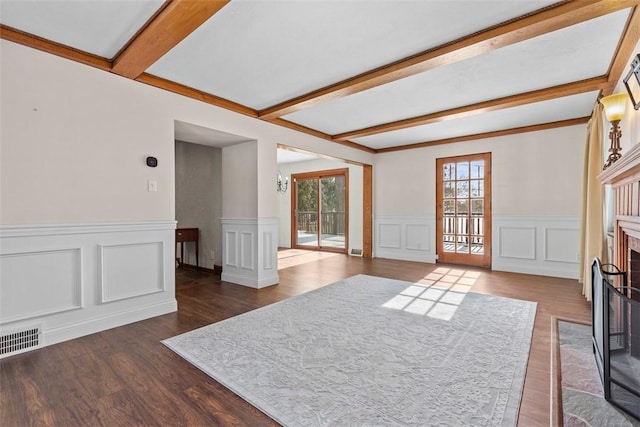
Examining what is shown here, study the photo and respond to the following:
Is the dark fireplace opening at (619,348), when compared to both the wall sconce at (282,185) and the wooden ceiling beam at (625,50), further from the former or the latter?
the wall sconce at (282,185)

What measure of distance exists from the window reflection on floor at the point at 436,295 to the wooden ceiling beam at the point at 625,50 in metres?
2.60

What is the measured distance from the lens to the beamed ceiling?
202 cm

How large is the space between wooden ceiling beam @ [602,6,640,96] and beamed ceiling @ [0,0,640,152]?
0.04 ft

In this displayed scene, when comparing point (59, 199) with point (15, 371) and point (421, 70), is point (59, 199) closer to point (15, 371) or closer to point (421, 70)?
point (15, 371)

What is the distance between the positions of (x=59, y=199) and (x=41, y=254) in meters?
0.45

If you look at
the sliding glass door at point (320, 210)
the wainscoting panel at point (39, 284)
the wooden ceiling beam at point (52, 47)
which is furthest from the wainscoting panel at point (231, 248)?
the sliding glass door at point (320, 210)

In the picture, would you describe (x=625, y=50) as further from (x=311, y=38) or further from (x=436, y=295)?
(x=436, y=295)

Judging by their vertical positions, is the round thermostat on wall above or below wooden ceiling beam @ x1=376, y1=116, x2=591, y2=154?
below

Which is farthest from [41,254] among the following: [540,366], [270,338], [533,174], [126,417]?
[533,174]

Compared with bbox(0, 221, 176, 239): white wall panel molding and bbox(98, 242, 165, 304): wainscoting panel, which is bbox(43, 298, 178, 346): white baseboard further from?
bbox(0, 221, 176, 239): white wall panel molding

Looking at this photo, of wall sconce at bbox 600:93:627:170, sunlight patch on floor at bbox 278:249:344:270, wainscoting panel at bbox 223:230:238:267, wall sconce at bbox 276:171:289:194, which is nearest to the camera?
wall sconce at bbox 600:93:627:170

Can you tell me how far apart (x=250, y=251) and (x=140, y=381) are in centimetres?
244

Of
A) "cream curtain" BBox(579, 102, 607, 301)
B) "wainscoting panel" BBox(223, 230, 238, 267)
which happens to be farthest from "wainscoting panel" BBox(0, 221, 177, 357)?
"cream curtain" BBox(579, 102, 607, 301)

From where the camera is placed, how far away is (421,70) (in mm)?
2729
